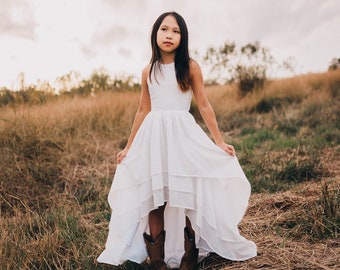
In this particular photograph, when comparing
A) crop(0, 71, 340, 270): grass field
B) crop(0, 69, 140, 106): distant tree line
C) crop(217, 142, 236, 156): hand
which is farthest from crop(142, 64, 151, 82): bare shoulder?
crop(0, 69, 140, 106): distant tree line

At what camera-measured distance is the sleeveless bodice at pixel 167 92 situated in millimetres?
2230

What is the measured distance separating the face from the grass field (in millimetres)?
1402

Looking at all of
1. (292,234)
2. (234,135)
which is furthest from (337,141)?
(292,234)

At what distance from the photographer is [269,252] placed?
7.90 feet

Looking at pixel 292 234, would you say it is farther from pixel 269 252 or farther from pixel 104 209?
pixel 104 209

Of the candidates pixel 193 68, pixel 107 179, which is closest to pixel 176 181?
pixel 193 68

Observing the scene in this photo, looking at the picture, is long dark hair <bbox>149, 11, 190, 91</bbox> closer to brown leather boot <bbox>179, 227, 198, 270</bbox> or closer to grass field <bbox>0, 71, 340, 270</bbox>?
brown leather boot <bbox>179, 227, 198, 270</bbox>

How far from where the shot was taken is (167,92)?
223cm

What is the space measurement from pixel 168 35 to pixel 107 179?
2.51m

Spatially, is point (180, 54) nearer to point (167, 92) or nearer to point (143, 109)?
point (167, 92)

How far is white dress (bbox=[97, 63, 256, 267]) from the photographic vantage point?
2115 mm

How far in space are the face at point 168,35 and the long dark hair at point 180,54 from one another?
3 centimetres

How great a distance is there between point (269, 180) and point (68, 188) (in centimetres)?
222

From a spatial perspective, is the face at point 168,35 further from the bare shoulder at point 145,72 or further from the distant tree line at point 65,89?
the distant tree line at point 65,89
